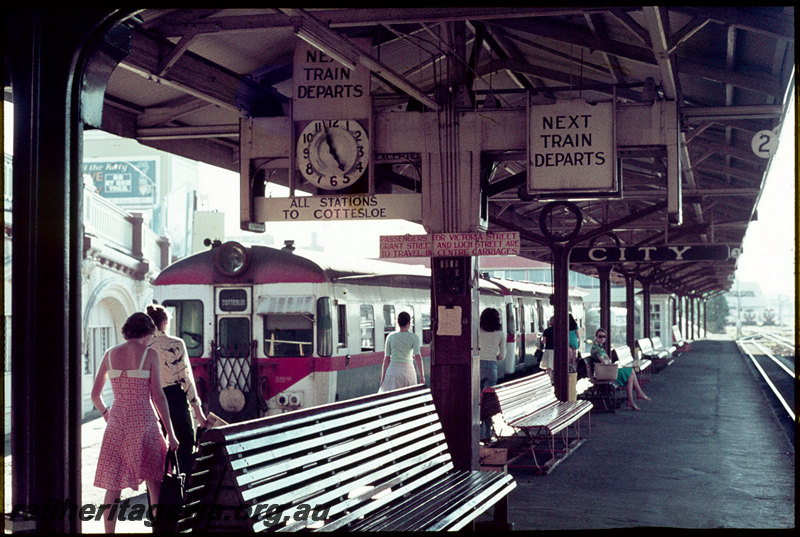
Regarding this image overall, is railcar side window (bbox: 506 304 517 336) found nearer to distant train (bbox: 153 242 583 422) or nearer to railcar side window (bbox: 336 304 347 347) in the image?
distant train (bbox: 153 242 583 422)

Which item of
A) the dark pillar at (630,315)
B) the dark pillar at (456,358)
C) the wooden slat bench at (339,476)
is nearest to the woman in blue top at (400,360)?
the dark pillar at (456,358)

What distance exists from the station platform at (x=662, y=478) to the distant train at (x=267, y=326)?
195cm

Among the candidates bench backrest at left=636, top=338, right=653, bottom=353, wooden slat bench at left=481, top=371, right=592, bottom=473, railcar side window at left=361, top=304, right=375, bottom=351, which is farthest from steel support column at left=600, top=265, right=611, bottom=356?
wooden slat bench at left=481, top=371, right=592, bottom=473

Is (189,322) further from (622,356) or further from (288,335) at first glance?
(622,356)

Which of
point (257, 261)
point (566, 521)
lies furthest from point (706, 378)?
point (566, 521)

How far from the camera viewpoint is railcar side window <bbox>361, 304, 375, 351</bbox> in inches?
555

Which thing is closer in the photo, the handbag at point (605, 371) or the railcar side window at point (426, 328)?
the handbag at point (605, 371)

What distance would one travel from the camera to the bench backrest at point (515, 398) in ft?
30.1

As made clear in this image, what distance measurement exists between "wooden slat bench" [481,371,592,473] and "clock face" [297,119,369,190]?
263 cm

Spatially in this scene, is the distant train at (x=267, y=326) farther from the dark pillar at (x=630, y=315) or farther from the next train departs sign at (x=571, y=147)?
the dark pillar at (x=630, y=315)

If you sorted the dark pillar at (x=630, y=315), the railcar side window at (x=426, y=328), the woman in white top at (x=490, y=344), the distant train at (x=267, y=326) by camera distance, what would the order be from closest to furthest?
the woman in white top at (x=490, y=344) < the distant train at (x=267, y=326) < the railcar side window at (x=426, y=328) < the dark pillar at (x=630, y=315)

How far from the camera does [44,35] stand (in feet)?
11.6

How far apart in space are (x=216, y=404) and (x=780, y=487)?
721 centimetres

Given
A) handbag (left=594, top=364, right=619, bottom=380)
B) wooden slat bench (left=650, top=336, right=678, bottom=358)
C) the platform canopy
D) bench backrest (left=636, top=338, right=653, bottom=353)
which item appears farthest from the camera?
wooden slat bench (left=650, top=336, right=678, bottom=358)
